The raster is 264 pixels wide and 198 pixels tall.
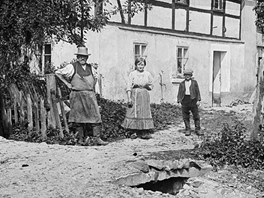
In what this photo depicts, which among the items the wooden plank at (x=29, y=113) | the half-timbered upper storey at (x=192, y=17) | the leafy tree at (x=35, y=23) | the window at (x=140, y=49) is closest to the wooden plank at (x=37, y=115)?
the wooden plank at (x=29, y=113)

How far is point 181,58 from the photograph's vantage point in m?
17.4

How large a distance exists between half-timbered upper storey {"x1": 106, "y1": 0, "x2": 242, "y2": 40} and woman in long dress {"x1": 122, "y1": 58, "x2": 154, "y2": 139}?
5.33 metres

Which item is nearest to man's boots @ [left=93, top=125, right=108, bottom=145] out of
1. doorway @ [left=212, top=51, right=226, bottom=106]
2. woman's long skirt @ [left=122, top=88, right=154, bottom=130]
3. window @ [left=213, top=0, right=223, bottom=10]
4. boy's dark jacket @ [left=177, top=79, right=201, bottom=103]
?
woman's long skirt @ [left=122, top=88, right=154, bottom=130]

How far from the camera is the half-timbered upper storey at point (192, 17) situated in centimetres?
1555

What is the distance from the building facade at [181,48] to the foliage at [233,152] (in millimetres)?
7243

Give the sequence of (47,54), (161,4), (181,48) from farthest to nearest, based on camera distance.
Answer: (181,48) < (161,4) < (47,54)

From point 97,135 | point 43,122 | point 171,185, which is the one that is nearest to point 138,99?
point 97,135

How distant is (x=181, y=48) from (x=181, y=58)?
1.24 ft

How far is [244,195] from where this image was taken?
234 inches

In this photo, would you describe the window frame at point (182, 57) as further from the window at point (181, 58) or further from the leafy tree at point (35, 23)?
→ the leafy tree at point (35, 23)

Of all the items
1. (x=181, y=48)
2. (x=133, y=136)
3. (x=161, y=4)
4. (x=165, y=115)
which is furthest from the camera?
→ (x=181, y=48)

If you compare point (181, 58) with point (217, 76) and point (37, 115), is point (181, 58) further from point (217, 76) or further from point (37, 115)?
point (37, 115)

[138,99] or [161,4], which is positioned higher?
[161,4]

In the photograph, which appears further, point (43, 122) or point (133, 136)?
point (133, 136)
